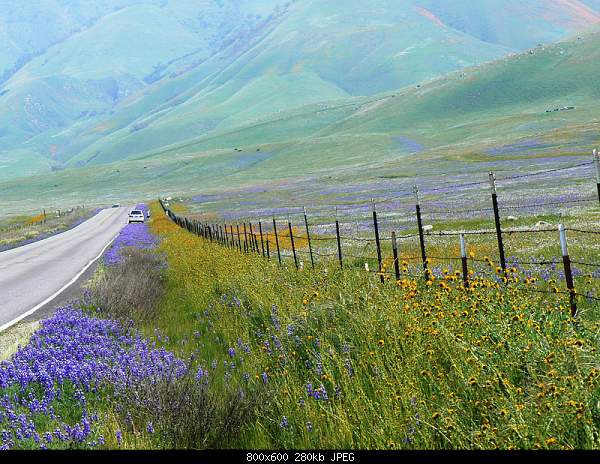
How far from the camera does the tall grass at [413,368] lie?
448 cm

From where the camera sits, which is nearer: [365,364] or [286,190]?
[365,364]

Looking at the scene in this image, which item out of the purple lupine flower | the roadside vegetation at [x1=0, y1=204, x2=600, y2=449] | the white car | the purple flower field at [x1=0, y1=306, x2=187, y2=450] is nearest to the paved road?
the purple flower field at [x1=0, y1=306, x2=187, y2=450]

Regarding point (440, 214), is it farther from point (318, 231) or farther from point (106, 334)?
point (106, 334)

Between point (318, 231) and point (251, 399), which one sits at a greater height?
point (251, 399)

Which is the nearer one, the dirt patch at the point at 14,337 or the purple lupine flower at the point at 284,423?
the purple lupine flower at the point at 284,423

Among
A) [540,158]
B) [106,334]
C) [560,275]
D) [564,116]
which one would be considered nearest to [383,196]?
[540,158]

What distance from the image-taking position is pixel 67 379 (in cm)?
780

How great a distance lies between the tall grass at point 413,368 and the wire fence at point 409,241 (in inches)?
38.3

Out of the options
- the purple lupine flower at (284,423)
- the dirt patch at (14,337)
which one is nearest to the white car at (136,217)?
the dirt patch at (14,337)

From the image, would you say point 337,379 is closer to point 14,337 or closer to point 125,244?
point 14,337

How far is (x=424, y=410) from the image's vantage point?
4.96 metres

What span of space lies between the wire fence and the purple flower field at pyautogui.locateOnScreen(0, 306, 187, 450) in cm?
363

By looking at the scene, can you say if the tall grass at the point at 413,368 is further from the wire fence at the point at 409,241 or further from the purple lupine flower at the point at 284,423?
the wire fence at the point at 409,241

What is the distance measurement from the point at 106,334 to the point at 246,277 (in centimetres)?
365
